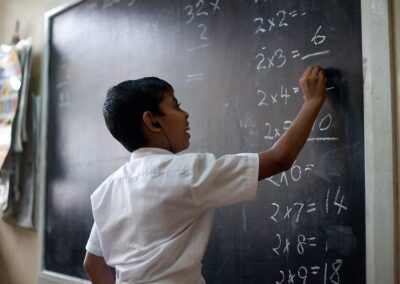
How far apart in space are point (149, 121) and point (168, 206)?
0.68ft

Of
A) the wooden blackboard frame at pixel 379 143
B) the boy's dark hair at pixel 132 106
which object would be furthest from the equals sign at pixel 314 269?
the boy's dark hair at pixel 132 106

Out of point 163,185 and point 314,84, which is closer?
point 163,185

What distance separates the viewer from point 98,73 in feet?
6.86

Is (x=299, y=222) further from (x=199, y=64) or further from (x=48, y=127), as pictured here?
(x=48, y=127)

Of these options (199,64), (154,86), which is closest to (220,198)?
(154,86)

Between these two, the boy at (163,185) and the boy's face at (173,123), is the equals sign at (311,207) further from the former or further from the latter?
the boy's face at (173,123)

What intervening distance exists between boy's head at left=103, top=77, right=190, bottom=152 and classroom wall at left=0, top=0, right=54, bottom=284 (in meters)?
1.55

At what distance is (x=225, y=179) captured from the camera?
1033mm

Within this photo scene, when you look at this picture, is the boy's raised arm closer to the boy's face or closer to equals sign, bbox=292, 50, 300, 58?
equals sign, bbox=292, 50, 300, 58

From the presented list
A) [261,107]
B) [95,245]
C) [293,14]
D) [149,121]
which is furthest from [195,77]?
[95,245]

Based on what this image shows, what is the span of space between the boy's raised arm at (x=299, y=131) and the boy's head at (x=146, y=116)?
0.77ft

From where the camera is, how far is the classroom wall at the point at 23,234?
2.53 m

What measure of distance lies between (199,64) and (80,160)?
0.83 m

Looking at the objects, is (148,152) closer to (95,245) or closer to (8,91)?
(95,245)
